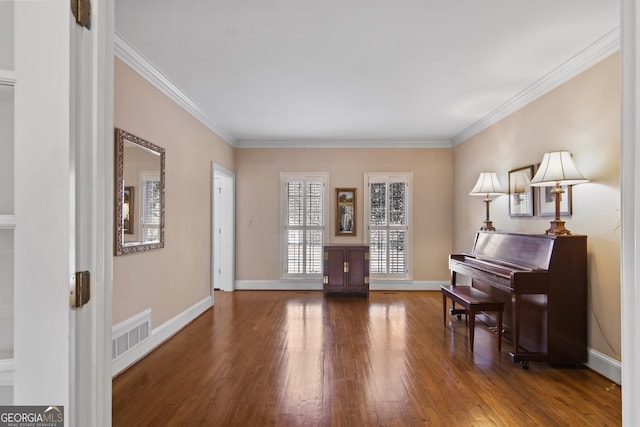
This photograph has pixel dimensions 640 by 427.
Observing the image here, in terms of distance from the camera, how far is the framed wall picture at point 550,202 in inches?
120

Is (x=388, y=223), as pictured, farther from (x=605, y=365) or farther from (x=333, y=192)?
(x=605, y=365)

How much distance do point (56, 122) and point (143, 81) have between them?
2.58m

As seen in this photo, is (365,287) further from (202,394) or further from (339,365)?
(202,394)

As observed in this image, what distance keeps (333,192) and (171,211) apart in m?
3.01

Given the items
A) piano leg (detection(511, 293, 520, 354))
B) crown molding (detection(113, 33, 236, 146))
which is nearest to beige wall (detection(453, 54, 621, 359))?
piano leg (detection(511, 293, 520, 354))

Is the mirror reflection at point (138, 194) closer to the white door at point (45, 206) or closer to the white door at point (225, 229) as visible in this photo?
the white door at point (45, 206)

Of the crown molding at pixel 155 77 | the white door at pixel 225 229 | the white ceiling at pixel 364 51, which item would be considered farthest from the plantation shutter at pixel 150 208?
the white door at pixel 225 229

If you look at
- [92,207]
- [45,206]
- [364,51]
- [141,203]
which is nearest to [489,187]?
[364,51]

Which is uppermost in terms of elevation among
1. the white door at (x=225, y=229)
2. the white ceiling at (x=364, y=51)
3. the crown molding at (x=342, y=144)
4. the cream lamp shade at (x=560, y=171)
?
the white ceiling at (x=364, y=51)

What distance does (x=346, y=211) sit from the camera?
599 centimetres

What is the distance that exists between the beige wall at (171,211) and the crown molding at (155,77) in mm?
57

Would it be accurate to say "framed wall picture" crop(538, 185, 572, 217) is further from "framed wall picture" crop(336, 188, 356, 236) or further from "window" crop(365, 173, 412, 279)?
"framed wall picture" crop(336, 188, 356, 236)

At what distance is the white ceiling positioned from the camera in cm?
228

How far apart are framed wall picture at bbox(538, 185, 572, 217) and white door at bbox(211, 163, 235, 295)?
4.43 metres
